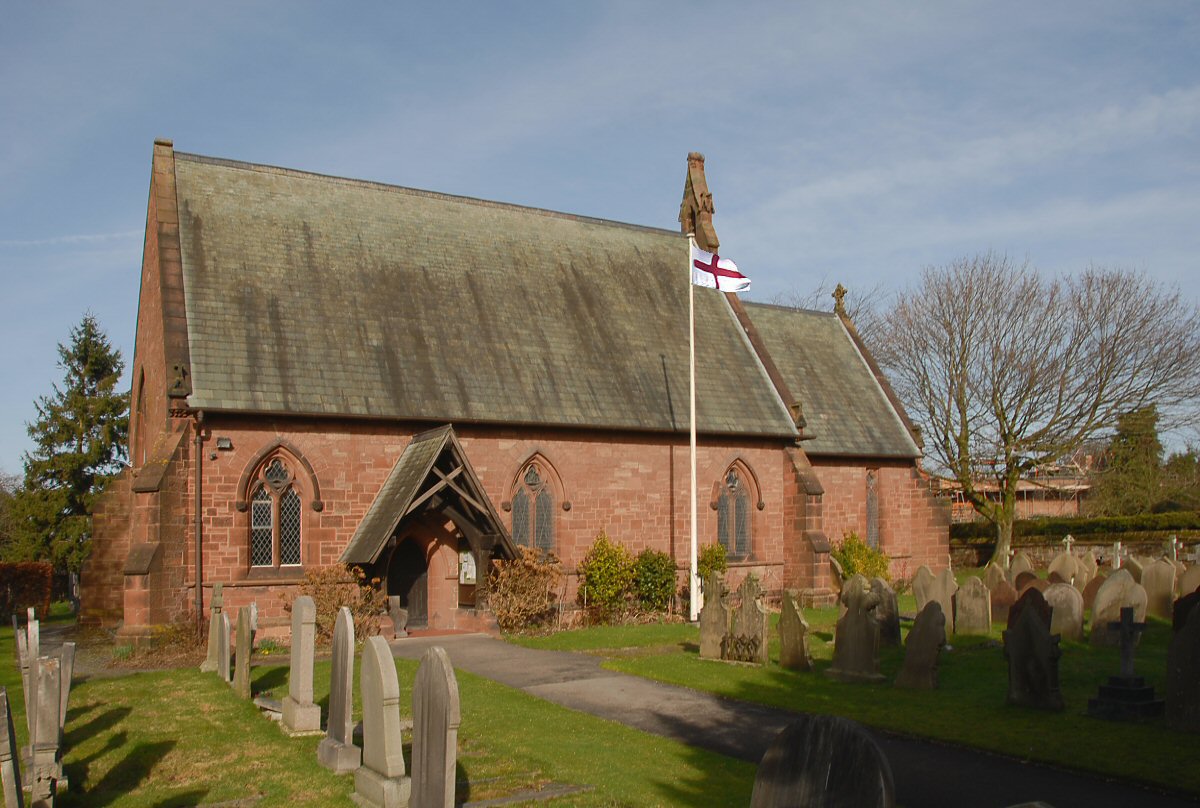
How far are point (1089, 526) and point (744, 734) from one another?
34068 mm

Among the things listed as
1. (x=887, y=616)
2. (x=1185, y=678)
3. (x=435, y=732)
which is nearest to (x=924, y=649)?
(x=1185, y=678)

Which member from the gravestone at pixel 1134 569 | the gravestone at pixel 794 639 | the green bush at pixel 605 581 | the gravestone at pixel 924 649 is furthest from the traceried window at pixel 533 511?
the gravestone at pixel 1134 569

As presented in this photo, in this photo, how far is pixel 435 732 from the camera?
8219mm

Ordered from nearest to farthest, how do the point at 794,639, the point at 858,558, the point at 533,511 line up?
the point at 794,639
the point at 533,511
the point at 858,558

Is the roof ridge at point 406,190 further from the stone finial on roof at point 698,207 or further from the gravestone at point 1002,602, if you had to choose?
the gravestone at point 1002,602

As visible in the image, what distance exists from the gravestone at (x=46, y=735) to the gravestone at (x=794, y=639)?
1046 centimetres

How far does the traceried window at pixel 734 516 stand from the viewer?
92.6ft

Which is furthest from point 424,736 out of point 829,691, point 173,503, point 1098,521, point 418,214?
point 1098,521

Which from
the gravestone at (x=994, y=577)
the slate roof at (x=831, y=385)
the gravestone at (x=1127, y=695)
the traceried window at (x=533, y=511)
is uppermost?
the slate roof at (x=831, y=385)

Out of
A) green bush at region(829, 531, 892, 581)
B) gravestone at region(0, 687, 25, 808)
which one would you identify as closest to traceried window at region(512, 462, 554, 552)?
green bush at region(829, 531, 892, 581)

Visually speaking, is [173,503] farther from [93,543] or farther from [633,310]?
[633,310]

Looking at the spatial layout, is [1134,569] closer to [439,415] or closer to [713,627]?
[713,627]

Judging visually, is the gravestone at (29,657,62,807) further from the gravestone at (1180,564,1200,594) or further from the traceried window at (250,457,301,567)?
the gravestone at (1180,564,1200,594)

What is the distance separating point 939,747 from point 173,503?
1519cm
